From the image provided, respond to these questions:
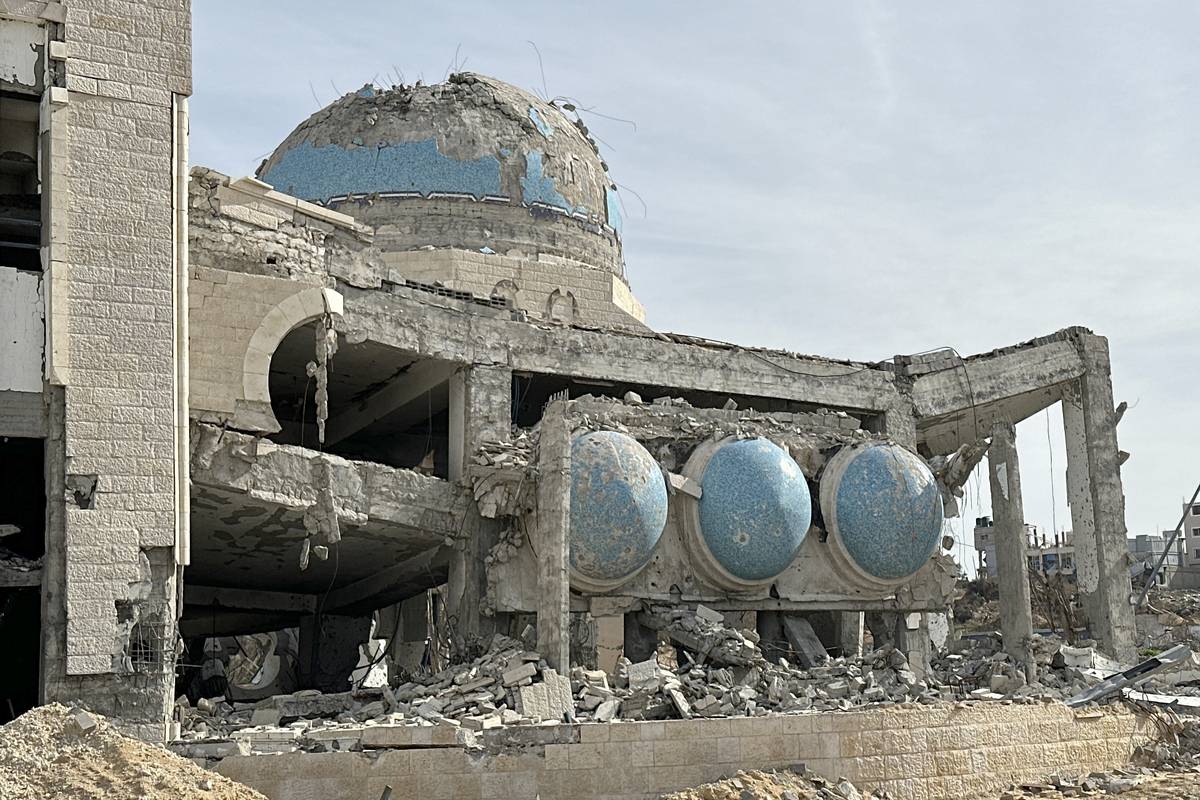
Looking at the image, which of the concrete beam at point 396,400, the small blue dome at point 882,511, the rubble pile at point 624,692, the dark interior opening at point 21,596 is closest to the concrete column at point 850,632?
the small blue dome at point 882,511

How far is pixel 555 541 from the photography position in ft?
63.9

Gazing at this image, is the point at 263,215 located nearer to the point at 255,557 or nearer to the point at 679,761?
the point at 255,557

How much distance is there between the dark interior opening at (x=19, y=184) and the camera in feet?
56.9

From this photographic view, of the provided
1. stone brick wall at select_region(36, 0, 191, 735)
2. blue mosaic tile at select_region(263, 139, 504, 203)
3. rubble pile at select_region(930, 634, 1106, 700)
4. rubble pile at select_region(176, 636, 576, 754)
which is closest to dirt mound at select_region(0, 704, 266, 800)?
stone brick wall at select_region(36, 0, 191, 735)

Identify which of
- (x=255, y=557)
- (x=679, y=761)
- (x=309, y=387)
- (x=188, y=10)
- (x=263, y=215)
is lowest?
(x=679, y=761)

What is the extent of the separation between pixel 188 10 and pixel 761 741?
10.4 meters

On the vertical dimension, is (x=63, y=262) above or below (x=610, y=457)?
above

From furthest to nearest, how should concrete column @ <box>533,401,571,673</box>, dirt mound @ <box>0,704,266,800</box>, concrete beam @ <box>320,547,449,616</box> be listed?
1. concrete beam @ <box>320,547,449,616</box>
2. concrete column @ <box>533,401,571,673</box>
3. dirt mound @ <box>0,704,266,800</box>

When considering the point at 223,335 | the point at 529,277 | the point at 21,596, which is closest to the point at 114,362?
the point at 223,335

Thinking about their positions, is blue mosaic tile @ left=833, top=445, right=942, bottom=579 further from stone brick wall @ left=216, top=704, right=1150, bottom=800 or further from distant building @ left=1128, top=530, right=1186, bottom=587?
distant building @ left=1128, top=530, right=1186, bottom=587

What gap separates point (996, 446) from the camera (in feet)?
81.8

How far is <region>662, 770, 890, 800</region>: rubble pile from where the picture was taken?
16.0 m

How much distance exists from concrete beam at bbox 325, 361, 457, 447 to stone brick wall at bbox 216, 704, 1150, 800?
7.64 metres

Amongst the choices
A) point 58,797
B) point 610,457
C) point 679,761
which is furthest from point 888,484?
point 58,797
